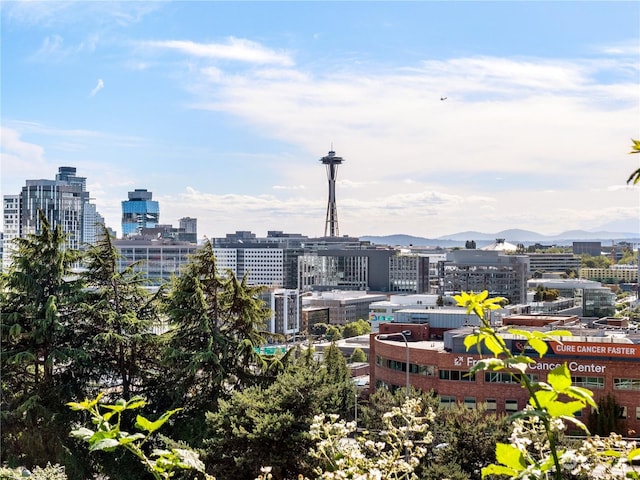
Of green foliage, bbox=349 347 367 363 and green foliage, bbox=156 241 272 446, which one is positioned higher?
green foliage, bbox=156 241 272 446

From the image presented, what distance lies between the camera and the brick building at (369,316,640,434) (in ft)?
108

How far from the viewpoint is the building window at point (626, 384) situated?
32812mm

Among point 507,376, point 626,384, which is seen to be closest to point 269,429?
point 507,376

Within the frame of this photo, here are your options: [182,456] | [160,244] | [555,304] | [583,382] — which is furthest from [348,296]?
[182,456]

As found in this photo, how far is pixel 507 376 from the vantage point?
3541cm

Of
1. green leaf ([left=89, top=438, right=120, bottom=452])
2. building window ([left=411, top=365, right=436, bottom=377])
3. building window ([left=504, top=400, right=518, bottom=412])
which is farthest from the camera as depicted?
building window ([left=411, top=365, right=436, bottom=377])

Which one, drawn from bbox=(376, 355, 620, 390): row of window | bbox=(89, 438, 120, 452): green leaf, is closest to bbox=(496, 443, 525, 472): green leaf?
bbox=(89, 438, 120, 452): green leaf

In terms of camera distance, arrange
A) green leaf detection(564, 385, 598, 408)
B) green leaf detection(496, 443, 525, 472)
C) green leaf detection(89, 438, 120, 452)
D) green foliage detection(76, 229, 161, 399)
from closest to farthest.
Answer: green leaf detection(564, 385, 598, 408)
green leaf detection(496, 443, 525, 472)
green leaf detection(89, 438, 120, 452)
green foliage detection(76, 229, 161, 399)

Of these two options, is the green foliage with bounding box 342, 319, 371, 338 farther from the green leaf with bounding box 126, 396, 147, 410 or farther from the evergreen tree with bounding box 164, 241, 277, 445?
the green leaf with bounding box 126, 396, 147, 410

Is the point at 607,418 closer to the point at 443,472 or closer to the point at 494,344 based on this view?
the point at 443,472

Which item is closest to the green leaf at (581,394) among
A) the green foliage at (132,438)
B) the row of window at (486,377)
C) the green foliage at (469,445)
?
the green foliage at (132,438)

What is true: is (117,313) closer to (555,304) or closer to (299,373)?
(299,373)

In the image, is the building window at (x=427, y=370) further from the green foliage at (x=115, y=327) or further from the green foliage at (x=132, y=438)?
the green foliage at (x=132, y=438)

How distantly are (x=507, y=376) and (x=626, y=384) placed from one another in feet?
16.8
